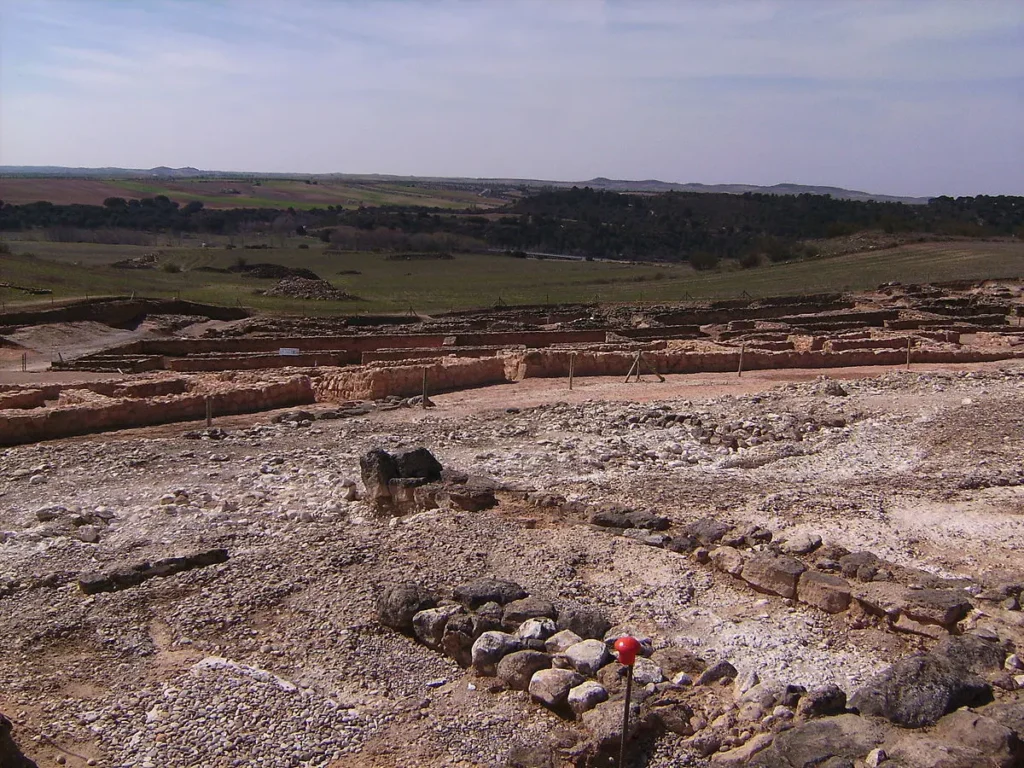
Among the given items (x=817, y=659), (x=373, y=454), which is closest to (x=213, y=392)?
(x=373, y=454)

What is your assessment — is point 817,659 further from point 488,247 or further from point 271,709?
point 488,247

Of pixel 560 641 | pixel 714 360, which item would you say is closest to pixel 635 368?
pixel 714 360

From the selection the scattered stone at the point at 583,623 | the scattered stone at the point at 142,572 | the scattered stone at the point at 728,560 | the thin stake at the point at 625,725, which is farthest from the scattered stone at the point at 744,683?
the scattered stone at the point at 142,572

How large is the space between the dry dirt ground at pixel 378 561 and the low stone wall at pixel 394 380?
2332 millimetres

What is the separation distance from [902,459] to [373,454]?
22.2 ft

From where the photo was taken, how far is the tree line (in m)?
78.3

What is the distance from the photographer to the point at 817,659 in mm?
6727

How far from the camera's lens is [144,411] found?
14.8 metres

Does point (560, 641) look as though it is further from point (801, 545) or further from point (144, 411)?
point (144, 411)

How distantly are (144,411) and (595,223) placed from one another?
8109cm

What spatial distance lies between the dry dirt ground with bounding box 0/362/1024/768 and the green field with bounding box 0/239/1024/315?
23.5 metres

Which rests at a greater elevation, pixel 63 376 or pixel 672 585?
pixel 672 585

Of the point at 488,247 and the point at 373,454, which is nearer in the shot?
the point at 373,454

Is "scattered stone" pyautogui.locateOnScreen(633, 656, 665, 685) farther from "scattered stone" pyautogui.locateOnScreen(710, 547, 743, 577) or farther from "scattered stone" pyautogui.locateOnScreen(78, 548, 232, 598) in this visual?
"scattered stone" pyautogui.locateOnScreen(78, 548, 232, 598)
